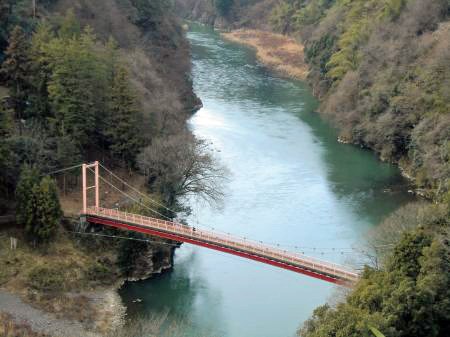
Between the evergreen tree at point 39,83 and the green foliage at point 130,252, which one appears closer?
the green foliage at point 130,252

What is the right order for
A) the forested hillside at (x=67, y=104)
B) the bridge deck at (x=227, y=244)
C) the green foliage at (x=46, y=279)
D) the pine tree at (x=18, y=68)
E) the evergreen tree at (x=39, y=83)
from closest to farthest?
1. the bridge deck at (x=227, y=244)
2. the green foliage at (x=46, y=279)
3. the forested hillside at (x=67, y=104)
4. the pine tree at (x=18, y=68)
5. the evergreen tree at (x=39, y=83)

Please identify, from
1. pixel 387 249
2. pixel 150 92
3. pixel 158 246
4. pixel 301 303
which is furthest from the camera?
pixel 150 92

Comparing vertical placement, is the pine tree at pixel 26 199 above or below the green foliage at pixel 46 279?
above

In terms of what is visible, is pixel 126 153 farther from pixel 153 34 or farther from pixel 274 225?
pixel 153 34

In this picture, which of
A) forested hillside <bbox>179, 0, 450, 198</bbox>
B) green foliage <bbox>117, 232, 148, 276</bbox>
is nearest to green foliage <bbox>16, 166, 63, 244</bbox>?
green foliage <bbox>117, 232, 148, 276</bbox>

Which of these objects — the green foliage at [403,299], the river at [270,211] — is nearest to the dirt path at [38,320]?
the river at [270,211]

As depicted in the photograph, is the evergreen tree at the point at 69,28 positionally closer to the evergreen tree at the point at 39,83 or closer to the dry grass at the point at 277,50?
the evergreen tree at the point at 39,83

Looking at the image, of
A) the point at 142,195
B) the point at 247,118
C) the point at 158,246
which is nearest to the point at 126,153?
the point at 142,195
